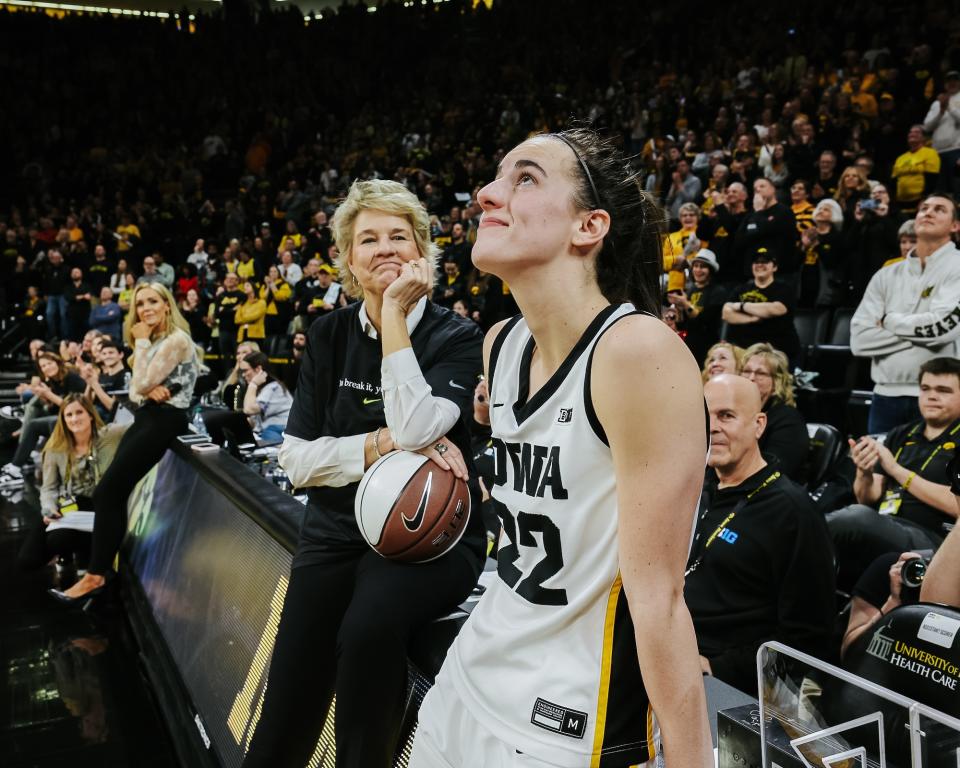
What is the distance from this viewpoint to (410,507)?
1.94m

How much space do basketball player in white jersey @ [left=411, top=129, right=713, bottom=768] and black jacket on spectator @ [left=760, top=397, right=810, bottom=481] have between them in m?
3.56

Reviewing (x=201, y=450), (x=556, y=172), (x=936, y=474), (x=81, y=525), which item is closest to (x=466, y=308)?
(x=81, y=525)

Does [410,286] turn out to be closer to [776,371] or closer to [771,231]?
[776,371]

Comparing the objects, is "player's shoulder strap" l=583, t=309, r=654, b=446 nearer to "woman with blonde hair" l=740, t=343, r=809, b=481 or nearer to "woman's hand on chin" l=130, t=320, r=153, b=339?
"woman with blonde hair" l=740, t=343, r=809, b=481

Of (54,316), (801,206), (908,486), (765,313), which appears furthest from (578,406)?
(54,316)

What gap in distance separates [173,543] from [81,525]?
179 cm

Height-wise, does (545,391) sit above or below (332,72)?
below

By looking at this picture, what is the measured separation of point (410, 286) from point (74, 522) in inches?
184

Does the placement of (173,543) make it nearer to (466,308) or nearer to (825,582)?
(825,582)

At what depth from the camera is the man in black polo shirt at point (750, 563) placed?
280 cm

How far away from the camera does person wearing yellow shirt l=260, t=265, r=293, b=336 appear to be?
497 inches

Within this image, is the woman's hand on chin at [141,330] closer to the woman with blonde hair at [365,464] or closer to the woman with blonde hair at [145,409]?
the woman with blonde hair at [145,409]

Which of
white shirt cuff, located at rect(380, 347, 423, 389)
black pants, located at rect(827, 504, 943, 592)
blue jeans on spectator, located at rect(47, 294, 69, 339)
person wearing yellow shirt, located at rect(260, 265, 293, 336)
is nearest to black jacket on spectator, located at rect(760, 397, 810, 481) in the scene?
black pants, located at rect(827, 504, 943, 592)

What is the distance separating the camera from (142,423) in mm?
5031
